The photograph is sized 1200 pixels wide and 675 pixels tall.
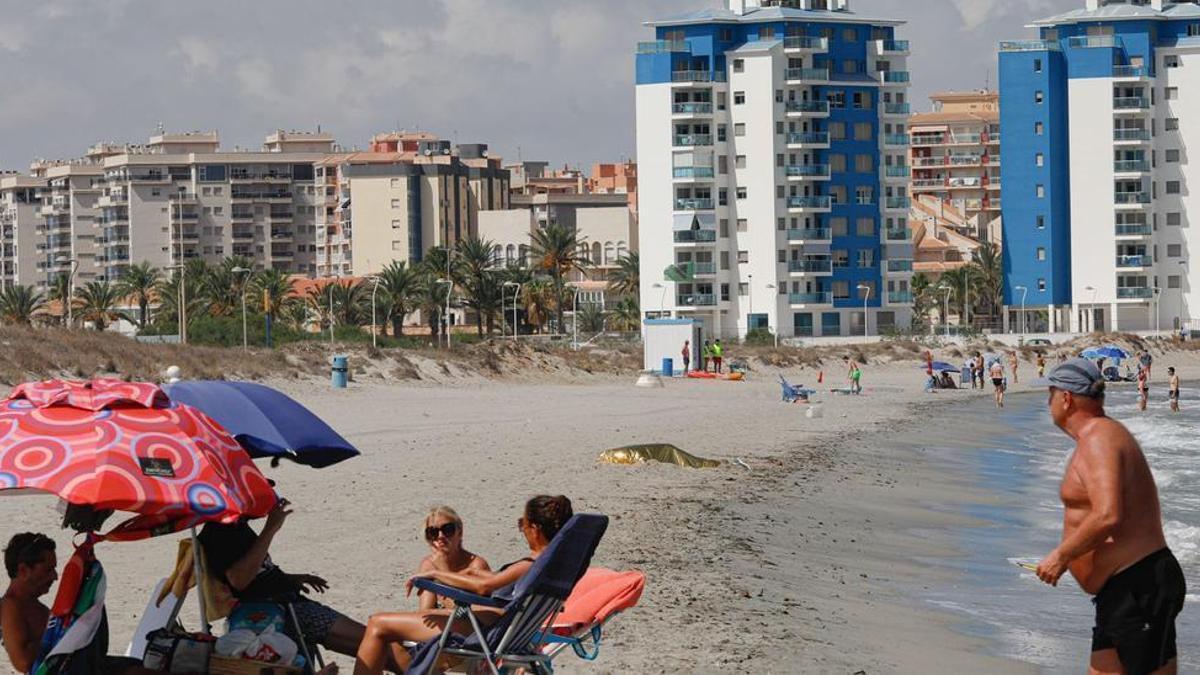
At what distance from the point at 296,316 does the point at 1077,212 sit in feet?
128

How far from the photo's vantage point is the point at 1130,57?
96.2m

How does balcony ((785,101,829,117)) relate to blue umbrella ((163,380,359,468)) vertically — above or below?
above

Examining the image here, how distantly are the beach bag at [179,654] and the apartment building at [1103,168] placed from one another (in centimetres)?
9078

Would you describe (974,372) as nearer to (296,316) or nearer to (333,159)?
(296,316)

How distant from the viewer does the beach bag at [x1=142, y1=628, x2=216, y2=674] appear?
7953 mm

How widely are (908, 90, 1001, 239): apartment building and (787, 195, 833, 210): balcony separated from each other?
2278 inches

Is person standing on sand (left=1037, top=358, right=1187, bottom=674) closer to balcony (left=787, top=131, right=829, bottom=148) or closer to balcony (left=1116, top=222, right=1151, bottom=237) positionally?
balcony (left=787, top=131, right=829, bottom=148)

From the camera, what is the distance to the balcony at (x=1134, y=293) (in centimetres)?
9469

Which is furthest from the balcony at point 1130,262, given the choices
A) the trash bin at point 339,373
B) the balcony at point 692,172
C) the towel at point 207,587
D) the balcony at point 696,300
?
the towel at point 207,587

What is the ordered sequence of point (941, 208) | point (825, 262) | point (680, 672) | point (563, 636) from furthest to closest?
point (941, 208) → point (825, 262) → point (680, 672) → point (563, 636)

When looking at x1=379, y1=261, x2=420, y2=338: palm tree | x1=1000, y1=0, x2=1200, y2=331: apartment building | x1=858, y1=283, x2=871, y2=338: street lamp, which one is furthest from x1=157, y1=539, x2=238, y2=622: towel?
x1=1000, y1=0, x2=1200, y2=331: apartment building

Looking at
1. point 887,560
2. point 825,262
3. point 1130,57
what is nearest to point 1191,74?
point 1130,57

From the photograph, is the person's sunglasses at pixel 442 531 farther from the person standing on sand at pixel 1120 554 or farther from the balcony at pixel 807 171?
the balcony at pixel 807 171

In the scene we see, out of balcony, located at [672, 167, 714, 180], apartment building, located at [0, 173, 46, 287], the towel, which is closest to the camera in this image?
the towel
